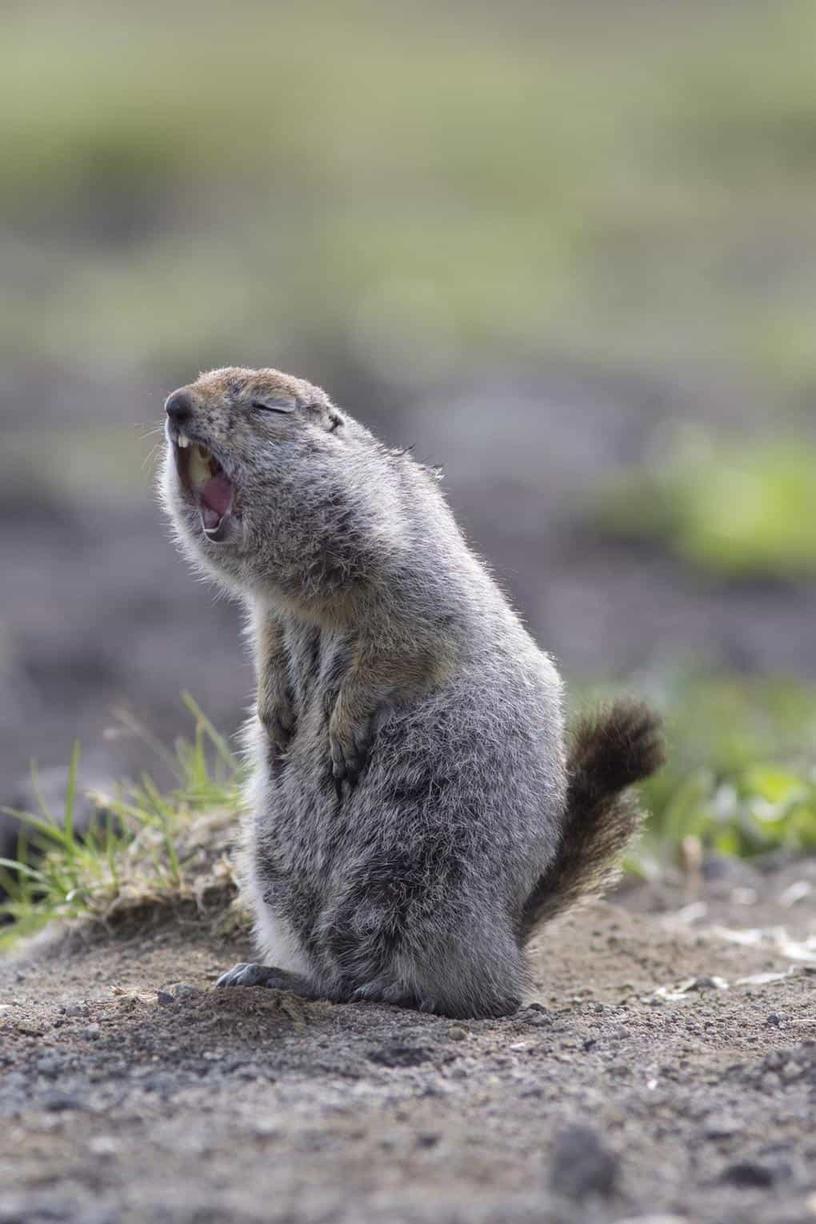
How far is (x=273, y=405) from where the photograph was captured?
5055mm

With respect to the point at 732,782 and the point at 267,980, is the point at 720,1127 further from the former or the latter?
the point at 732,782

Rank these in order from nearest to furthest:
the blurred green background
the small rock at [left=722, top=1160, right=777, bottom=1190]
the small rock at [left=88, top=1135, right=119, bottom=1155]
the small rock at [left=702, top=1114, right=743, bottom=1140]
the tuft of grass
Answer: the small rock at [left=722, top=1160, right=777, bottom=1190], the small rock at [left=88, top=1135, right=119, bottom=1155], the small rock at [left=702, top=1114, right=743, bottom=1140], the tuft of grass, the blurred green background

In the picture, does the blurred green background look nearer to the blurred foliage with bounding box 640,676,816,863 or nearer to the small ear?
the blurred foliage with bounding box 640,676,816,863

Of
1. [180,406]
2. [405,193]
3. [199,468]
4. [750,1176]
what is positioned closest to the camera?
[750,1176]

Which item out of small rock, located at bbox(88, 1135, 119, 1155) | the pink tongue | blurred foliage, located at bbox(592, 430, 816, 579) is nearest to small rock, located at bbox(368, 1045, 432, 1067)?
small rock, located at bbox(88, 1135, 119, 1155)

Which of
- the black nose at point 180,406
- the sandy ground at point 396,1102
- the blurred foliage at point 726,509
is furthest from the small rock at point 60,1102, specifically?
the blurred foliage at point 726,509

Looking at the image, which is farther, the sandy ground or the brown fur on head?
the brown fur on head

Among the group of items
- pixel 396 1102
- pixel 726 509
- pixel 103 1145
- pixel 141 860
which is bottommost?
pixel 103 1145

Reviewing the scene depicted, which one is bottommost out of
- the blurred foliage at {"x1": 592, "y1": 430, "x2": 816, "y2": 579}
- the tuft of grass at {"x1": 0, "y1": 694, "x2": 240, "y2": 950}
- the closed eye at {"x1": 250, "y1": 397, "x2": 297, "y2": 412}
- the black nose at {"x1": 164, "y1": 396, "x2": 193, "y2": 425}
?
the tuft of grass at {"x1": 0, "y1": 694, "x2": 240, "y2": 950}

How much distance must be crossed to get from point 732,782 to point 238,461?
3529 mm

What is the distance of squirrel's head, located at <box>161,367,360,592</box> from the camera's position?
16.2 ft

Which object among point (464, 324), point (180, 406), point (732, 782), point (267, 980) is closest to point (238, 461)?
point (180, 406)

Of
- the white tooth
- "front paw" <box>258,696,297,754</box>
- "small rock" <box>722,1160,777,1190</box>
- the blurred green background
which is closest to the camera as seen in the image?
"small rock" <box>722,1160,777,1190</box>

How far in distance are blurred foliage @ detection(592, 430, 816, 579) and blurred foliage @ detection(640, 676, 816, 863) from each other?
12.0ft
